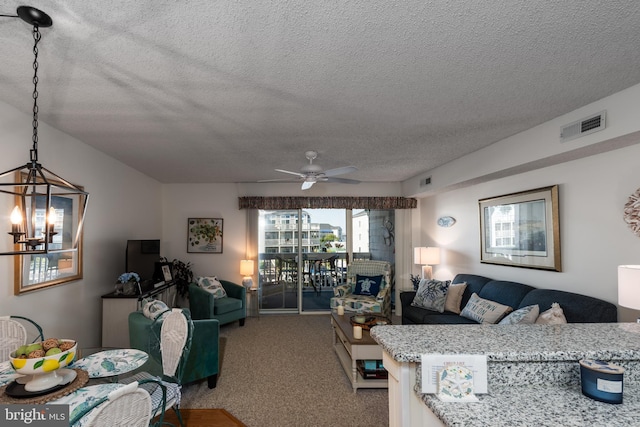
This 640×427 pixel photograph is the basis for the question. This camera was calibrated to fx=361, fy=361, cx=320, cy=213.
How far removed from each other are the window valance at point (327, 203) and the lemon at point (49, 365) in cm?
480

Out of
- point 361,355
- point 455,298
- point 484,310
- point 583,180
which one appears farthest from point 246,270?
point 583,180

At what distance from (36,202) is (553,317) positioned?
4251mm

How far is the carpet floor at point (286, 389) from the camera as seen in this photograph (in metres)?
2.87

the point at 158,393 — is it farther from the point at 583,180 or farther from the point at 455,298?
the point at 583,180

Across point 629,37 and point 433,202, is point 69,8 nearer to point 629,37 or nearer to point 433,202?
point 629,37

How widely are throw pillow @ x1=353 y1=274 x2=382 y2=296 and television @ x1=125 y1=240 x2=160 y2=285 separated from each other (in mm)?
3067

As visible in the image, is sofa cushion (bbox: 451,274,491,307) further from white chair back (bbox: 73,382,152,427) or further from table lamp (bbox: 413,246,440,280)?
white chair back (bbox: 73,382,152,427)

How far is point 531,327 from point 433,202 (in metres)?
4.84

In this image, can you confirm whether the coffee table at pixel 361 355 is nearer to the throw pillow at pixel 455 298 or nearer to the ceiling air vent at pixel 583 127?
the throw pillow at pixel 455 298

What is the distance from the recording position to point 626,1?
1.52 meters

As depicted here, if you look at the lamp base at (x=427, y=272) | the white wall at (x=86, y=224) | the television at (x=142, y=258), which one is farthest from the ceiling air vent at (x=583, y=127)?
the television at (x=142, y=258)

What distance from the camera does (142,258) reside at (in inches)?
183

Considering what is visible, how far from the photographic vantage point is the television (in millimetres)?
4363

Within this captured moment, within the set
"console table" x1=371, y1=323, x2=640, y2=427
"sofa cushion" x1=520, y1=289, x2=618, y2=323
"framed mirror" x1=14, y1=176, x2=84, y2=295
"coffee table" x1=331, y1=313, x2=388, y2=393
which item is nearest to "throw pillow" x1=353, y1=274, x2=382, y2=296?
"coffee table" x1=331, y1=313, x2=388, y2=393
